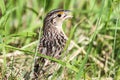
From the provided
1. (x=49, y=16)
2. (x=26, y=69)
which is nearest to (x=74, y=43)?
(x=49, y=16)

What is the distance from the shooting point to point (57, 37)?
6.43 metres

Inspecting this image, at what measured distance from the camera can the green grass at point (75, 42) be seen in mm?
5711

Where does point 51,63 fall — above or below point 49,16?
below

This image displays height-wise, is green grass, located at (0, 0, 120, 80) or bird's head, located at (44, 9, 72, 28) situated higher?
bird's head, located at (44, 9, 72, 28)

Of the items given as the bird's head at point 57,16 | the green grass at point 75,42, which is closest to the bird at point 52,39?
the bird's head at point 57,16

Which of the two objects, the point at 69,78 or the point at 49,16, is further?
the point at 49,16

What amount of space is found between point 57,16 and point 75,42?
2.16 feet

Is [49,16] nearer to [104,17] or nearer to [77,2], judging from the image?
[104,17]

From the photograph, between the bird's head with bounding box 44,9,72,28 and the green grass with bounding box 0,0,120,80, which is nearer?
the green grass with bounding box 0,0,120,80

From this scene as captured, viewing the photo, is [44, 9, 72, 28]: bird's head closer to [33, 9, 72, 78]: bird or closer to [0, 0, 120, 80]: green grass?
[33, 9, 72, 78]: bird

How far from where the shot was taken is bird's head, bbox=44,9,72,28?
678cm

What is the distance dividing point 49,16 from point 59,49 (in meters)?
0.87

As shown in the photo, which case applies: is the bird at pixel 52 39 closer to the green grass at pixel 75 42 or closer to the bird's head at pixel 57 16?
the bird's head at pixel 57 16

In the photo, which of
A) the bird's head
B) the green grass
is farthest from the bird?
the green grass
